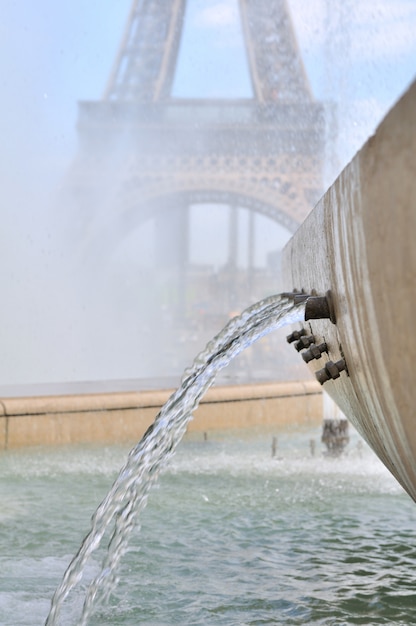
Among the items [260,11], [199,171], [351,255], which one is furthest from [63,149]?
[351,255]

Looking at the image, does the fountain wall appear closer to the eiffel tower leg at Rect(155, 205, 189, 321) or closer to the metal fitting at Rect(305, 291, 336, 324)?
the metal fitting at Rect(305, 291, 336, 324)

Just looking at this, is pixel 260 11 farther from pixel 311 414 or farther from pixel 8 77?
pixel 311 414

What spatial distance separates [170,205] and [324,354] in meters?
23.0

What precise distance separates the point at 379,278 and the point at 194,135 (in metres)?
24.7

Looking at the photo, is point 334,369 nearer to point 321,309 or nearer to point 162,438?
point 321,309

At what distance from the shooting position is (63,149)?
73.5 ft

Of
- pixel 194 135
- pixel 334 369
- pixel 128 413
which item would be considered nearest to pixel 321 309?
pixel 334 369

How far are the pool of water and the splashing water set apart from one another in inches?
7.1

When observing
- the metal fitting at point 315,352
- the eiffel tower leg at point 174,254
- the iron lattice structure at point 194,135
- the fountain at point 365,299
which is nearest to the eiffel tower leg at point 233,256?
the eiffel tower leg at point 174,254

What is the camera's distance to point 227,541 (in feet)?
10.8

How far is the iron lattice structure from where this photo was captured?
23078 millimetres

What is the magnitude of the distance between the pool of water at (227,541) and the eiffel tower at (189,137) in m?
17.7

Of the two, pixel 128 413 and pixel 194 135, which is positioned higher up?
pixel 194 135

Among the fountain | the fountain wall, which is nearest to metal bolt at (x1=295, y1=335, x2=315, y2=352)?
the fountain
